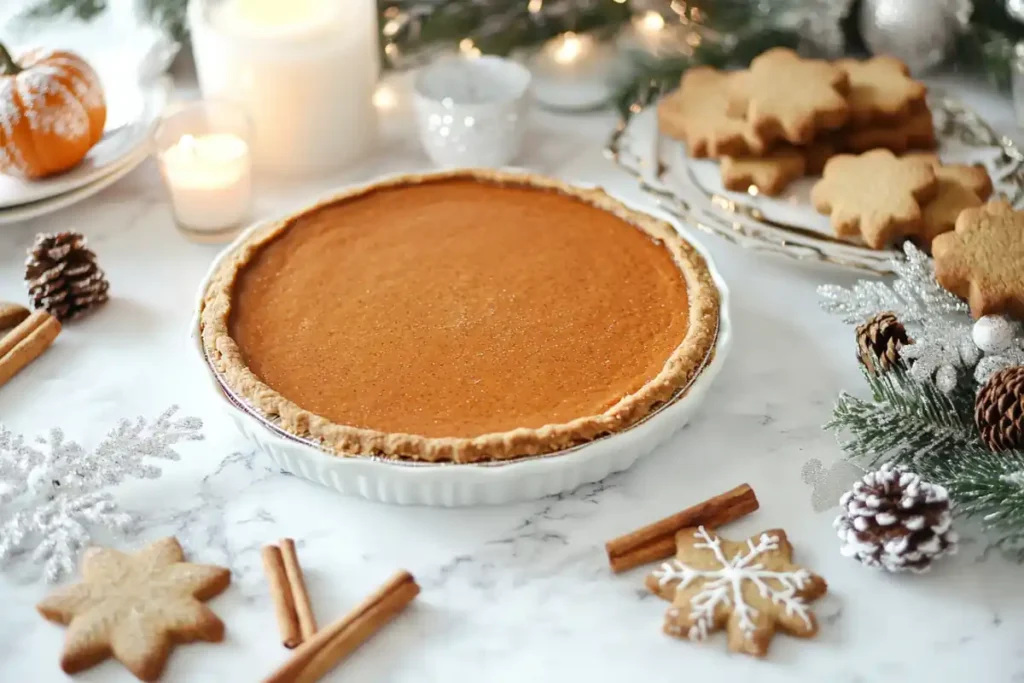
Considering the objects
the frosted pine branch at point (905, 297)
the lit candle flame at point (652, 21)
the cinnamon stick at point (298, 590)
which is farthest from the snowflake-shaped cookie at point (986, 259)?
the lit candle flame at point (652, 21)

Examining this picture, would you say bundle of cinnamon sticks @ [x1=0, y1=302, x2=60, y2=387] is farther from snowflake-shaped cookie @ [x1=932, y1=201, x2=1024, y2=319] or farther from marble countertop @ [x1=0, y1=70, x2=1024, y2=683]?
snowflake-shaped cookie @ [x1=932, y1=201, x2=1024, y2=319]

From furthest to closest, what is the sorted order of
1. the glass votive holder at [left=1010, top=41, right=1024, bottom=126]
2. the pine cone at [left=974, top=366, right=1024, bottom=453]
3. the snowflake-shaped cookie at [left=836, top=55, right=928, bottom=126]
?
1. the glass votive holder at [left=1010, top=41, right=1024, bottom=126]
2. the snowflake-shaped cookie at [left=836, top=55, right=928, bottom=126]
3. the pine cone at [left=974, top=366, right=1024, bottom=453]

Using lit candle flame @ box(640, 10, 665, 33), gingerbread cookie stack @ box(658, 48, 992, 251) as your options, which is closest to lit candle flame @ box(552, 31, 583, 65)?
lit candle flame @ box(640, 10, 665, 33)

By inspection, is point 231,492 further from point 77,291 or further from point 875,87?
point 875,87

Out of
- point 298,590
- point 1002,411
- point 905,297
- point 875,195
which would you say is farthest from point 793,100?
point 298,590

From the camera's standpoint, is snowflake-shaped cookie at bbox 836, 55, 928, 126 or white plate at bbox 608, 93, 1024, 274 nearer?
white plate at bbox 608, 93, 1024, 274

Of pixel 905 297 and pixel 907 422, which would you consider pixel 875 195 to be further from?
pixel 907 422

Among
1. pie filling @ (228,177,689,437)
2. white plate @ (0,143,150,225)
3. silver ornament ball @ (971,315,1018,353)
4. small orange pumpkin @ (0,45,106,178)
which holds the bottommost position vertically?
pie filling @ (228,177,689,437)
